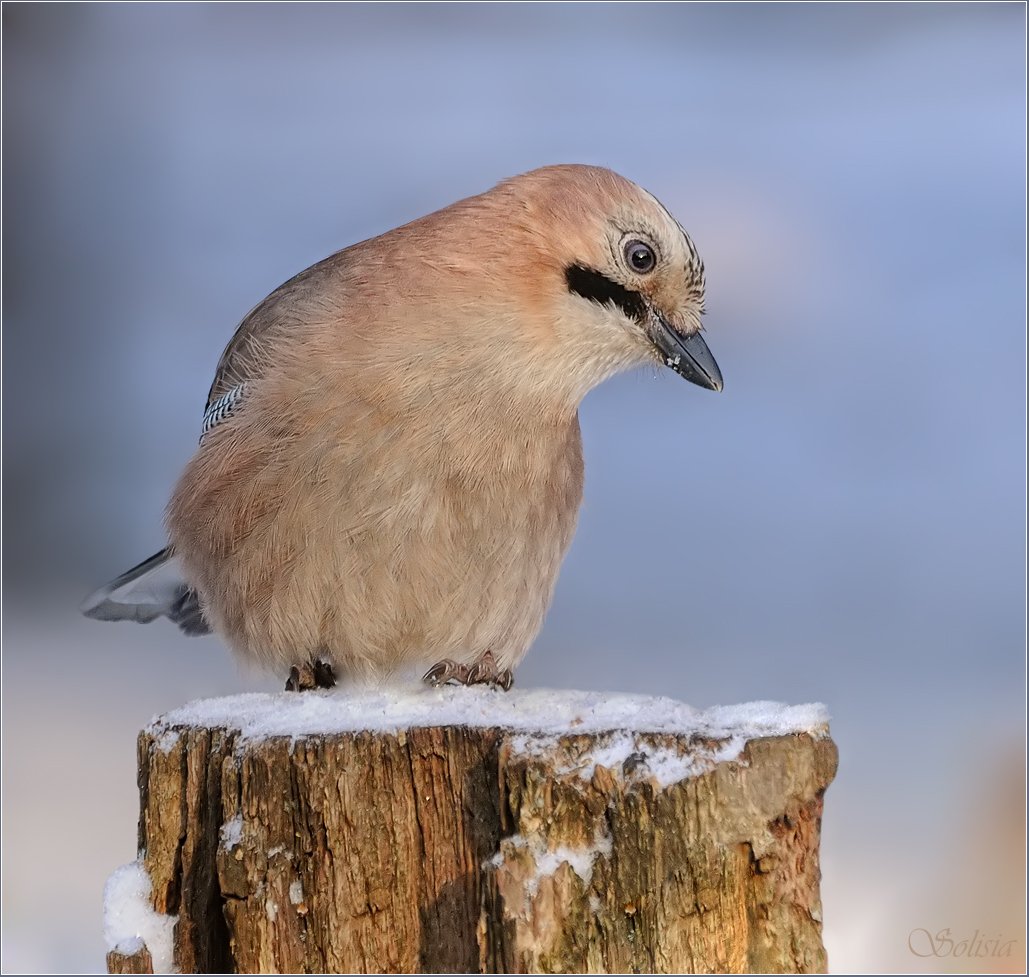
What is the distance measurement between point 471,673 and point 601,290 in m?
1.09

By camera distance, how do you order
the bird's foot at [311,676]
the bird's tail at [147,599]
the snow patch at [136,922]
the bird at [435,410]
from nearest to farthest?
the snow patch at [136,922] → the bird at [435,410] → the bird's foot at [311,676] → the bird's tail at [147,599]

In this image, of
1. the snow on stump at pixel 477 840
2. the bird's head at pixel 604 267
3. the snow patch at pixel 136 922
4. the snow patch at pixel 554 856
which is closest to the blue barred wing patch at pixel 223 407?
the bird's head at pixel 604 267

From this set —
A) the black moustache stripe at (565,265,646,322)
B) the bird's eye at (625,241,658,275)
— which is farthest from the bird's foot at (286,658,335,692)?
the bird's eye at (625,241,658,275)

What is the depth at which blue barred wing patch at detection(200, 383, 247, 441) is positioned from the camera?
323 centimetres

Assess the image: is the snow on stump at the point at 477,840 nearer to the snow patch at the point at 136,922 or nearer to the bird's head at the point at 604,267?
the snow patch at the point at 136,922

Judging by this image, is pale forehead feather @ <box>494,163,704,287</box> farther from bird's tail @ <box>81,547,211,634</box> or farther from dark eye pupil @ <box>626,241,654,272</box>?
bird's tail @ <box>81,547,211,634</box>

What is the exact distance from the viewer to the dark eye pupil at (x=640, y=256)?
2.92 m

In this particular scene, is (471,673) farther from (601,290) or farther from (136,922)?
(136,922)

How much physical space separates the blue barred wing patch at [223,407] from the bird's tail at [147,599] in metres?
0.52

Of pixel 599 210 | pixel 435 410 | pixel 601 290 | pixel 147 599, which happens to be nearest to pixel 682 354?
pixel 601 290

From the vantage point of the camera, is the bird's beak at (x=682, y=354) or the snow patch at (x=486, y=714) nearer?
the snow patch at (x=486, y=714)

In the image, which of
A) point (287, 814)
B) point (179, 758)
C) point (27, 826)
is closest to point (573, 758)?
point (287, 814)

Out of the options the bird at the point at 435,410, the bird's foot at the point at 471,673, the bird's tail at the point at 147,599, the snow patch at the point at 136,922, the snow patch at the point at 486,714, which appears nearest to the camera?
the snow patch at the point at 486,714

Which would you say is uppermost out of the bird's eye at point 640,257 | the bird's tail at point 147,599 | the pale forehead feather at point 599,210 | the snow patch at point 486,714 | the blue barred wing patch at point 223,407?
the pale forehead feather at point 599,210
